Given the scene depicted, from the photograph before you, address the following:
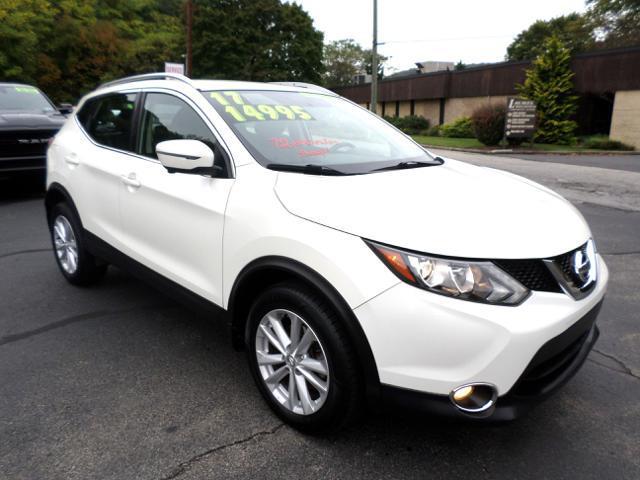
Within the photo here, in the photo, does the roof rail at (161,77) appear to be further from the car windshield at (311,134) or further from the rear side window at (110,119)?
the car windshield at (311,134)

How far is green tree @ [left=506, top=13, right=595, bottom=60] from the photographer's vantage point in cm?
4088

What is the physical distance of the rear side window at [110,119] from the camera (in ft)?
11.9

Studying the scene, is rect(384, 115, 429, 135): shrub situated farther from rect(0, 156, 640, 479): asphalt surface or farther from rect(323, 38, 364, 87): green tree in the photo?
rect(323, 38, 364, 87): green tree

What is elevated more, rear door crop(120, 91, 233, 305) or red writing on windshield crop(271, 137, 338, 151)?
red writing on windshield crop(271, 137, 338, 151)

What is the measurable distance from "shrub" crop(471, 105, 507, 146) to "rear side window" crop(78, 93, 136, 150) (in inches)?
760

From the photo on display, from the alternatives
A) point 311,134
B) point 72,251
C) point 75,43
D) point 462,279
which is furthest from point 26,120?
point 75,43

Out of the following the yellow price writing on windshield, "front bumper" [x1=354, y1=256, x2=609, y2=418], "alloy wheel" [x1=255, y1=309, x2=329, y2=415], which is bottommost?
"alloy wheel" [x1=255, y1=309, x2=329, y2=415]

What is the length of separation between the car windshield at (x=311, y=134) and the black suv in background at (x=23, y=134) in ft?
20.1

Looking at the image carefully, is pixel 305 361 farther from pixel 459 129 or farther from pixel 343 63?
pixel 343 63

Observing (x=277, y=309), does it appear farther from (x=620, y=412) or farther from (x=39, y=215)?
(x=39, y=215)

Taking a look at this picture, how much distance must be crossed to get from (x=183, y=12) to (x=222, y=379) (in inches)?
1718

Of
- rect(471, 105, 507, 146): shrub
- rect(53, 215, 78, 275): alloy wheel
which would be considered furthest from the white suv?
rect(471, 105, 507, 146): shrub

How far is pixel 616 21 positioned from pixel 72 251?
4543 centimetres

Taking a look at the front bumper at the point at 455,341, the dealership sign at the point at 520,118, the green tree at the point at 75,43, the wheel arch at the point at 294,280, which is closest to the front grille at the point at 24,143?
the wheel arch at the point at 294,280
